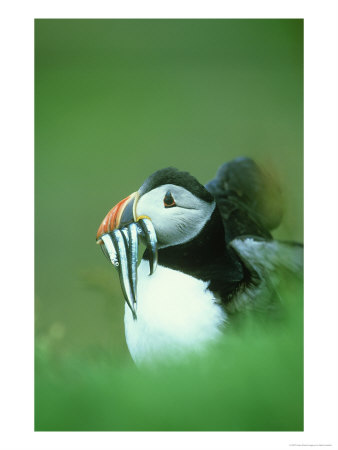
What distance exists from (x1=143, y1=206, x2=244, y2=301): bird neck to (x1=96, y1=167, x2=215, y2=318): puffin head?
0.09 ft

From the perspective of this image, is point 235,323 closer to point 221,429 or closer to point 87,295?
point 221,429

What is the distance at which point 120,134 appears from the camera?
2.41 meters

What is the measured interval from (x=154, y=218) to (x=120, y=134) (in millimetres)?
436

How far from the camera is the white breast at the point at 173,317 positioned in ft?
7.24

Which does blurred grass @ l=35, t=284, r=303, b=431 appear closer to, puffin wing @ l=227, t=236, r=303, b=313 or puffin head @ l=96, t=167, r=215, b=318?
puffin wing @ l=227, t=236, r=303, b=313

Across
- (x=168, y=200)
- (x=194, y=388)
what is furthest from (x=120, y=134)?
(x=194, y=388)

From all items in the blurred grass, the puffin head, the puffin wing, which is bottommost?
the blurred grass

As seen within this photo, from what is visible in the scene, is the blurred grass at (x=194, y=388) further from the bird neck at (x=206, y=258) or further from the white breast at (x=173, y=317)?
the bird neck at (x=206, y=258)

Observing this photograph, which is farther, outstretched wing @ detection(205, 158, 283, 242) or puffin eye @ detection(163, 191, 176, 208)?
outstretched wing @ detection(205, 158, 283, 242)

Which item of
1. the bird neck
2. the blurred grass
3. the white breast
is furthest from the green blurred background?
the bird neck

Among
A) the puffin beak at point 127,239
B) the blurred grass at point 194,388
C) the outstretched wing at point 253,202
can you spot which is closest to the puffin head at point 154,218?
the puffin beak at point 127,239

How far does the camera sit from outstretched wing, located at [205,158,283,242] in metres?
2.39

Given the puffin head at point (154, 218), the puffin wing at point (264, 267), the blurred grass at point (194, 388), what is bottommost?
the blurred grass at point (194, 388)
